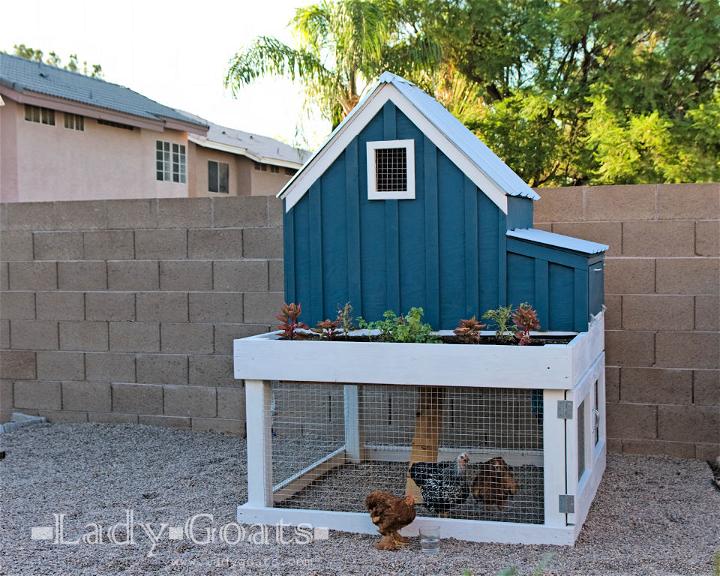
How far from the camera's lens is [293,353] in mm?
4352

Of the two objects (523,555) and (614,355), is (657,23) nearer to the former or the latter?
(614,355)

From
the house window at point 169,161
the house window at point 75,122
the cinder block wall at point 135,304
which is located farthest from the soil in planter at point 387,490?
the house window at point 169,161

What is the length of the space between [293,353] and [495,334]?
3.39ft

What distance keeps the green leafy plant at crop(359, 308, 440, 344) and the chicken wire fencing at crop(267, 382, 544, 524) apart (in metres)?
0.26

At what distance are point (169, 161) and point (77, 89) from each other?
8.16 feet

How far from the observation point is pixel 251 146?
21734 millimetres

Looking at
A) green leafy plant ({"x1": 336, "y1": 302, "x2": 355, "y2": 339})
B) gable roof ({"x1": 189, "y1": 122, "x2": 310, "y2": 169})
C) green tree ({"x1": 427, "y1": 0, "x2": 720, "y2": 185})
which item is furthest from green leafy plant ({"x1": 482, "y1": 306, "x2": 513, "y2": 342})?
gable roof ({"x1": 189, "y1": 122, "x2": 310, "y2": 169})

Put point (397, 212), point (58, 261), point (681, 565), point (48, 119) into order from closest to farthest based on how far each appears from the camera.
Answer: point (681, 565)
point (397, 212)
point (58, 261)
point (48, 119)

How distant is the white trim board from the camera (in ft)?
15.2

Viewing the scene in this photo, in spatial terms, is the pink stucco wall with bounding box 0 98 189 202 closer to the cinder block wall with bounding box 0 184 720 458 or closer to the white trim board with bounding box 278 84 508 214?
the cinder block wall with bounding box 0 184 720 458

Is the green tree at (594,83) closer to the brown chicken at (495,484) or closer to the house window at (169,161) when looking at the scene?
the house window at (169,161)

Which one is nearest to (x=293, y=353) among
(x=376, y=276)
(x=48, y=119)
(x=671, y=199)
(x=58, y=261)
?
(x=376, y=276)

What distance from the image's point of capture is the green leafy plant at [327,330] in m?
4.49

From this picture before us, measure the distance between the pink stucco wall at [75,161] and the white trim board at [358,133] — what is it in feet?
37.4
